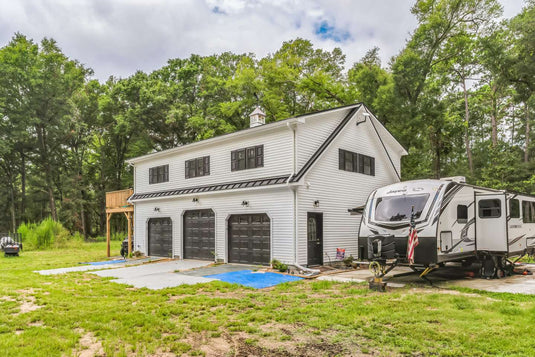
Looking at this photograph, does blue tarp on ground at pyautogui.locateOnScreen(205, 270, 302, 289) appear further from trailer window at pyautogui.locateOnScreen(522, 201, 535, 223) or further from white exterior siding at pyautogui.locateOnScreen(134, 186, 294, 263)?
trailer window at pyautogui.locateOnScreen(522, 201, 535, 223)

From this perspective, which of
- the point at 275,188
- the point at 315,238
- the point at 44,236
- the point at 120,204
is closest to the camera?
the point at 275,188

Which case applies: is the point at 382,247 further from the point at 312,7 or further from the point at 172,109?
the point at 172,109

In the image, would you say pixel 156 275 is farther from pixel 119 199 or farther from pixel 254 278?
pixel 119 199

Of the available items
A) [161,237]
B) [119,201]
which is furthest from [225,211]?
[119,201]

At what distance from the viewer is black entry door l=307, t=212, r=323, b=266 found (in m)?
13.5

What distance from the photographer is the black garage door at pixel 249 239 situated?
46.0ft

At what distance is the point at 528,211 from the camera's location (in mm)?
12461

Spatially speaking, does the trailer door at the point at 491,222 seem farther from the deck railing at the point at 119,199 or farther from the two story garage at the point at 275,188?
the deck railing at the point at 119,199

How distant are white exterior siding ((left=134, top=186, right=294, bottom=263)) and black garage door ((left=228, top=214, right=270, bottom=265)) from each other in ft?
0.88

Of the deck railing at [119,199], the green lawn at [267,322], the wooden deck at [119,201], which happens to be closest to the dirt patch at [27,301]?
the green lawn at [267,322]

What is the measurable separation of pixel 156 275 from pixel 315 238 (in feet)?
18.9

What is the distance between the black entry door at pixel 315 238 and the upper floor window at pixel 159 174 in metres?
8.77

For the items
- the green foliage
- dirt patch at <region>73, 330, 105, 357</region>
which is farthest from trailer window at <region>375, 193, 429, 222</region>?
the green foliage

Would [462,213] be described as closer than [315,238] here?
Yes
